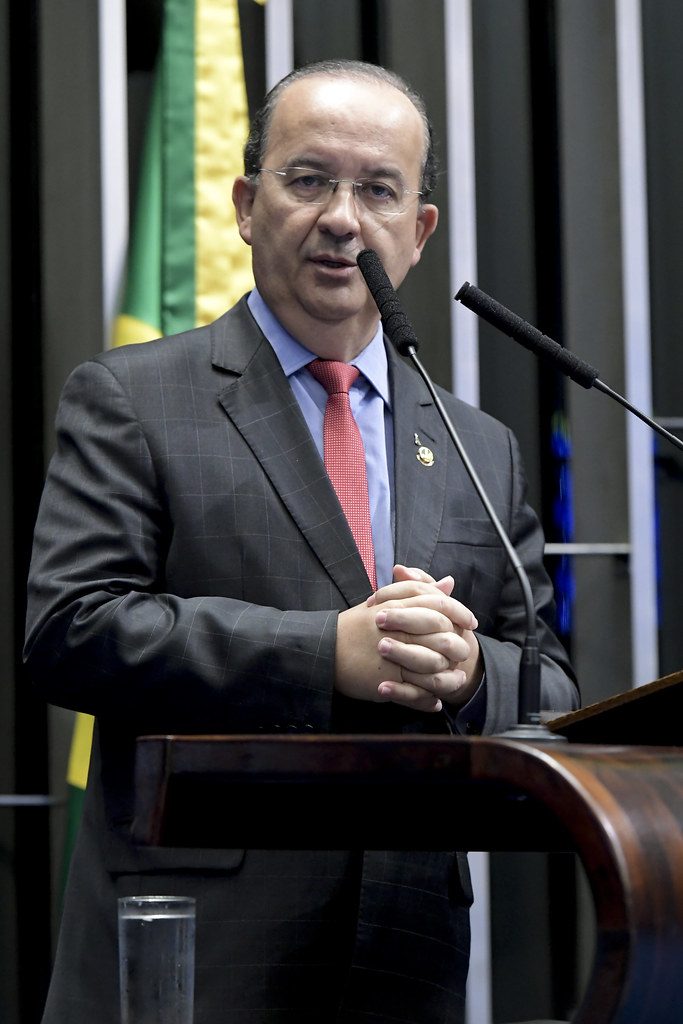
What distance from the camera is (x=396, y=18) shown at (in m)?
2.83

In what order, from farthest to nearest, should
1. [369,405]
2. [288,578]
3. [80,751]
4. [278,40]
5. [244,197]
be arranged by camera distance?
1. [278,40]
2. [80,751]
3. [244,197]
4. [369,405]
5. [288,578]

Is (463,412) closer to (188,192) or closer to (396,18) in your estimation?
(188,192)

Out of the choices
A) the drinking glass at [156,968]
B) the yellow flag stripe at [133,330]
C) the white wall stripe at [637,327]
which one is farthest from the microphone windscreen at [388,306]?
the white wall stripe at [637,327]

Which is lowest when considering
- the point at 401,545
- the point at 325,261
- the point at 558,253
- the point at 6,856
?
the point at 6,856

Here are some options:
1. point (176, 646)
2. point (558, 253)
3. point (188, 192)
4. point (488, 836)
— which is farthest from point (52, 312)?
point (488, 836)

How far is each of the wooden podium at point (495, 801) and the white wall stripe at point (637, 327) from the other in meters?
1.73

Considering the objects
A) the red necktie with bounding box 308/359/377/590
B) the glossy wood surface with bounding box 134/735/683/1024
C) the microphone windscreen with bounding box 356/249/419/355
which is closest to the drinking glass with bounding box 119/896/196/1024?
the glossy wood surface with bounding box 134/735/683/1024

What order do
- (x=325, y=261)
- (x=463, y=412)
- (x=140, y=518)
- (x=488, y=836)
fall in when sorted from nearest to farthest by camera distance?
(x=488, y=836) → (x=140, y=518) → (x=325, y=261) → (x=463, y=412)

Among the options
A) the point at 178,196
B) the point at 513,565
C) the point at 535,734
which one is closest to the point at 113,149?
the point at 178,196

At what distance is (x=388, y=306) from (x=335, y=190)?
0.46m

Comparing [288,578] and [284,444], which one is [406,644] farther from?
[284,444]

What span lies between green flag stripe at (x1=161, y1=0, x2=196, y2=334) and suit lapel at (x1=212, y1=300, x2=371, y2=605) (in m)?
0.71

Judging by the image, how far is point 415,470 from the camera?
1913 mm

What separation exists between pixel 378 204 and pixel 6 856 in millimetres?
1366
